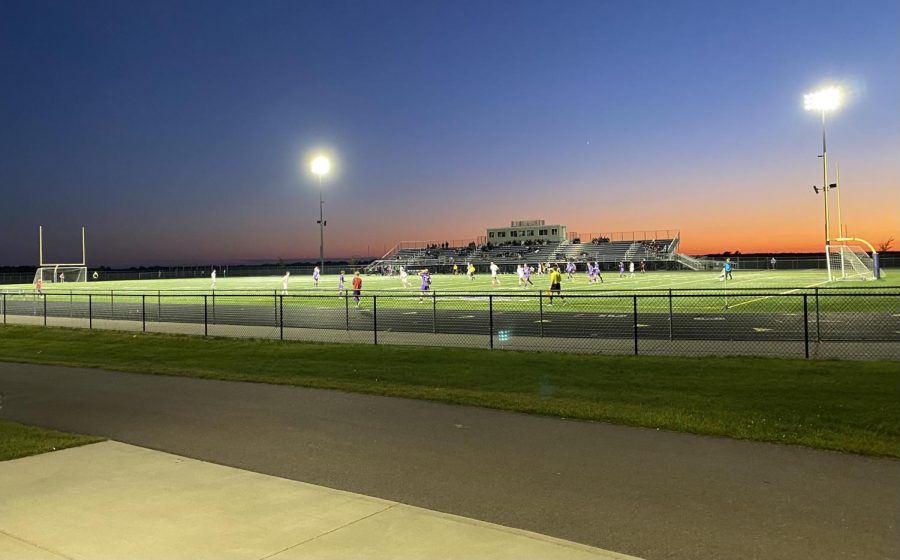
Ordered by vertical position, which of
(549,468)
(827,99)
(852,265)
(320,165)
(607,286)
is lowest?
(549,468)

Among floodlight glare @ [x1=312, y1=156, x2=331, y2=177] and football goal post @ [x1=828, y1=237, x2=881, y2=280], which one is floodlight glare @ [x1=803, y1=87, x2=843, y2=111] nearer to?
football goal post @ [x1=828, y1=237, x2=881, y2=280]

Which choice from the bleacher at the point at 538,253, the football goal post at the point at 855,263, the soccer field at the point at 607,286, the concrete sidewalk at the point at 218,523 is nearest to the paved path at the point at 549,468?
the concrete sidewalk at the point at 218,523

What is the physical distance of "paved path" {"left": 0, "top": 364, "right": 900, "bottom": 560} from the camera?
188 inches

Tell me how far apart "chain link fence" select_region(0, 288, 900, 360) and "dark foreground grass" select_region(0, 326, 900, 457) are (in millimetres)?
1605

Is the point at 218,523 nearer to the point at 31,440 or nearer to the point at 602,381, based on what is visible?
the point at 31,440

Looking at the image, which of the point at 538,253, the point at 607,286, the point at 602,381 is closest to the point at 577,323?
the point at 602,381

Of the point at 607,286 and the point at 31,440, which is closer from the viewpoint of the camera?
the point at 31,440

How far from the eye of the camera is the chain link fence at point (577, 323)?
51.3 ft

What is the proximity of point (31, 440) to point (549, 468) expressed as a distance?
592 cm

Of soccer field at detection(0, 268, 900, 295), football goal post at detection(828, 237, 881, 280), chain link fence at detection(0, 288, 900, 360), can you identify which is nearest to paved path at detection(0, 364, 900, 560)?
chain link fence at detection(0, 288, 900, 360)

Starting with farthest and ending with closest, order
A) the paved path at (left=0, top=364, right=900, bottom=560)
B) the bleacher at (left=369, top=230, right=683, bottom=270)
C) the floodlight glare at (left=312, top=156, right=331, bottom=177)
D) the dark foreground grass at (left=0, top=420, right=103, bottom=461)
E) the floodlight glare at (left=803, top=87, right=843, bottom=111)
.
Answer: the bleacher at (left=369, top=230, right=683, bottom=270) → the floodlight glare at (left=312, top=156, right=331, bottom=177) → the floodlight glare at (left=803, top=87, right=843, bottom=111) → the dark foreground grass at (left=0, top=420, right=103, bottom=461) → the paved path at (left=0, top=364, right=900, bottom=560)

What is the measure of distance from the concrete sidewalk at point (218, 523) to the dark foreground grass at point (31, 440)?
75cm

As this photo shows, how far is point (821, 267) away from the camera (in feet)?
276

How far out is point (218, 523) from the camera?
4949mm
